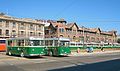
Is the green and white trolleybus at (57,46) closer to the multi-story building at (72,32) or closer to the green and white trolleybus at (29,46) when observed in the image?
the green and white trolleybus at (29,46)

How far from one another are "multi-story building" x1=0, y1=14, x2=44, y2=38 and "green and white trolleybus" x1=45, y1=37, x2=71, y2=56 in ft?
99.2

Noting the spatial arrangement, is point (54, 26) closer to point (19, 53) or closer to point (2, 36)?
point (2, 36)

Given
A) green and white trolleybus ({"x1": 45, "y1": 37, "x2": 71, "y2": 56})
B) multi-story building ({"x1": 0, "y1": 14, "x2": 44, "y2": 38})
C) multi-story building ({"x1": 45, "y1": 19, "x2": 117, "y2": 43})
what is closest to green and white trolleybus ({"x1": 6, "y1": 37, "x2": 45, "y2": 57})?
green and white trolleybus ({"x1": 45, "y1": 37, "x2": 71, "y2": 56})

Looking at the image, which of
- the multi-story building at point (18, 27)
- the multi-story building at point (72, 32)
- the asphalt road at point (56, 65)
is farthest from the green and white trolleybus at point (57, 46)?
the multi-story building at point (72, 32)

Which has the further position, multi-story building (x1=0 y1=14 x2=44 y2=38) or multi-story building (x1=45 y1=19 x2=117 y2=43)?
multi-story building (x1=45 y1=19 x2=117 y2=43)

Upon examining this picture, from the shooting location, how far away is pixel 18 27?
251ft

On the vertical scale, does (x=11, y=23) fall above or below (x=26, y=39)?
above

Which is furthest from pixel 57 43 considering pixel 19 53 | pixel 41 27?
pixel 41 27

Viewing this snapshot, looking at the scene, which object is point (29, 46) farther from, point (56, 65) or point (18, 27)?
point (18, 27)

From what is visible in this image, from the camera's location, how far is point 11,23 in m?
74.3

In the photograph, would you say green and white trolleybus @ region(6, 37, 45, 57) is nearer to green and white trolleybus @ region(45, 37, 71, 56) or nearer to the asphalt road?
the asphalt road

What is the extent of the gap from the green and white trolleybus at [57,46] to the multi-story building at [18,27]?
30247 mm

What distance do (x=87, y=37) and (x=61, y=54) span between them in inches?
3004

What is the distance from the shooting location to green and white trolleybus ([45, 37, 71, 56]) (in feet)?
118
